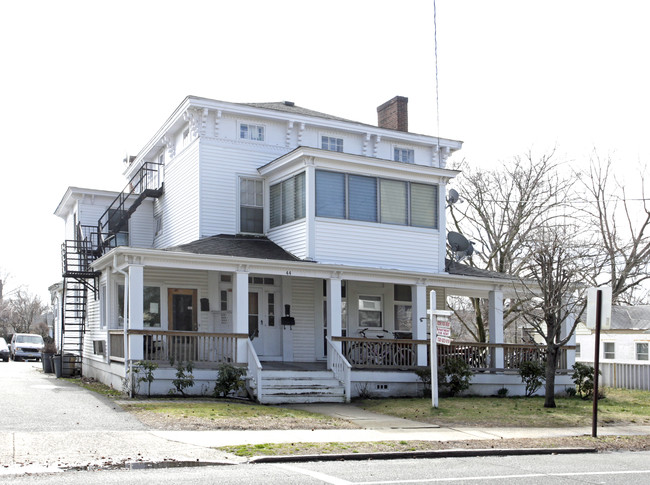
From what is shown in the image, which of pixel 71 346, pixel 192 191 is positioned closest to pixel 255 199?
pixel 192 191

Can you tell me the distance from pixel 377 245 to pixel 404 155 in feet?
19.5

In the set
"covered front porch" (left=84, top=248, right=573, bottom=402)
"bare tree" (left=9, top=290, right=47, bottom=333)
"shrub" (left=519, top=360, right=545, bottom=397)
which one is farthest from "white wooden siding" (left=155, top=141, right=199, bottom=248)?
"bare tree" (left=9, top=290, right=47, bottom=333)

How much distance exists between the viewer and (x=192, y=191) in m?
22.6

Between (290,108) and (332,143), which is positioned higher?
(290,108)

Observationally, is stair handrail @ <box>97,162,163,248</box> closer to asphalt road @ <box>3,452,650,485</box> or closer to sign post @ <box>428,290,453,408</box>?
sign post @ <box>428,290,453,408</box>

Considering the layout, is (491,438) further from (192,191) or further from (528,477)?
(192,191)

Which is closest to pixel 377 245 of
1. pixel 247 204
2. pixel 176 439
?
pixel 247 204

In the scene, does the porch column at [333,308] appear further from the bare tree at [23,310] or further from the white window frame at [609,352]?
the bare tree at [23,310]

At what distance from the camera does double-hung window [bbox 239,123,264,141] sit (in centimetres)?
2323

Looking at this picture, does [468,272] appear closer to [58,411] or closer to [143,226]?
[143,226]

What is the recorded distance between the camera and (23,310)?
77375 mm

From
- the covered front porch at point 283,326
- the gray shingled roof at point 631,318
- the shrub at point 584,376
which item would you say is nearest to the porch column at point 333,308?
the covered front porch at point 283,326

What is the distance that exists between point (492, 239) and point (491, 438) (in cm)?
2242

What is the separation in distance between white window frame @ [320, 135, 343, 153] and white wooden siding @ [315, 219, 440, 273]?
438 centimetres
